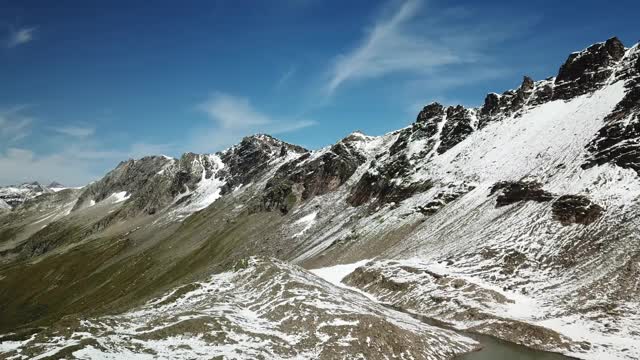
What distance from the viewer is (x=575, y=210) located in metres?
79.8

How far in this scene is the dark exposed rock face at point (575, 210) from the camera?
77125 mm

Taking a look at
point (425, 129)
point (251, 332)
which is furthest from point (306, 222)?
point (251, 332)

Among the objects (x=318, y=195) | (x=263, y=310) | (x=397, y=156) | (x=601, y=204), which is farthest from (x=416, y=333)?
(x=318, y=195)

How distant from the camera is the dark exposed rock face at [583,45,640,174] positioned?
86.7 metres

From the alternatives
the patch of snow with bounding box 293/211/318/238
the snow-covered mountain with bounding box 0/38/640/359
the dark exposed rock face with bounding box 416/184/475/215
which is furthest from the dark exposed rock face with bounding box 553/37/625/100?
the patch of snow with bounding box 293/211/318/238

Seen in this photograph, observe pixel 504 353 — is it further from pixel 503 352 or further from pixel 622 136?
pixel 622 136

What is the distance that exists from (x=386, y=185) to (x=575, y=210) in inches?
3062

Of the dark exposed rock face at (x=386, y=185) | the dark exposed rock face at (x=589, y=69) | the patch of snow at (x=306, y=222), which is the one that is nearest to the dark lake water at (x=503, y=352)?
the dark exposed rock face at (x=386, y=185)

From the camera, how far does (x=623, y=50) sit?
12569cm

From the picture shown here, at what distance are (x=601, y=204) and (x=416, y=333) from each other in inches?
1895

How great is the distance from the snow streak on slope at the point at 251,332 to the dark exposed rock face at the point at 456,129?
10806 centimetres

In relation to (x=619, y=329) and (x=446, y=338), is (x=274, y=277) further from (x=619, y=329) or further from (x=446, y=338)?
(x=619, y=329)

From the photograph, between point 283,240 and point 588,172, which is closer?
point 588,172

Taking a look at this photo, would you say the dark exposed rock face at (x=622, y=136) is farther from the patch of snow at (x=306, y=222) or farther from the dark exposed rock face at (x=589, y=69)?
the patch of snow at (x=306, y=222)
